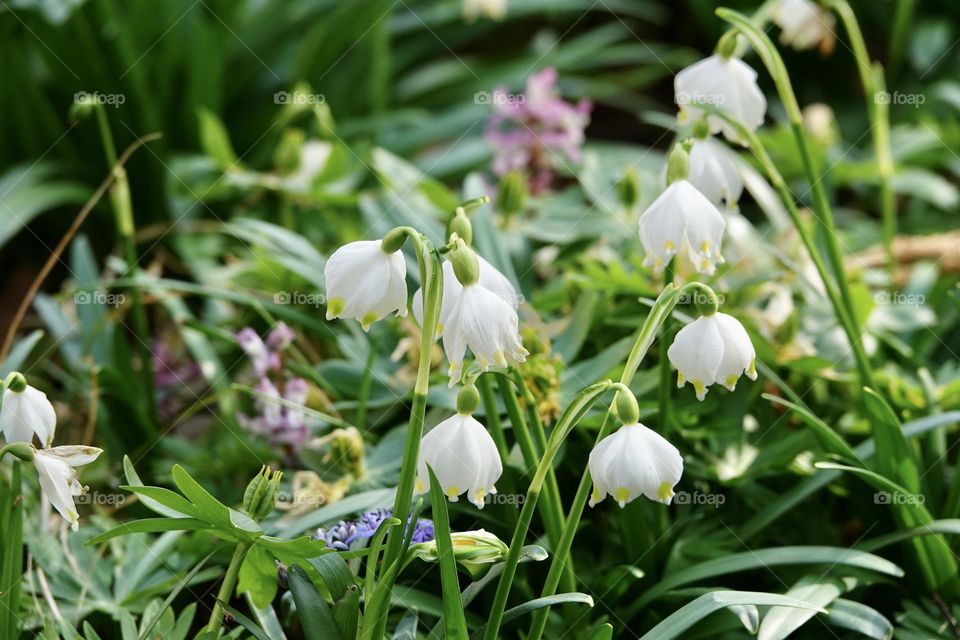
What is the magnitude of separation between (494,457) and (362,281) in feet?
0.72

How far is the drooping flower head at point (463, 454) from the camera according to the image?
1024mm

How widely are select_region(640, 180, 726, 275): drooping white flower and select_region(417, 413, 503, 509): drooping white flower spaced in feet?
0.97

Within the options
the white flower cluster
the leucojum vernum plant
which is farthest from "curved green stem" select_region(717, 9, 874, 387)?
A: the white flower cluster

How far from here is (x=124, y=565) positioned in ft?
4.82

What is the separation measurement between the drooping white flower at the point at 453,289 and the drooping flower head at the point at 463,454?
82mm

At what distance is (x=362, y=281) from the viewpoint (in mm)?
991

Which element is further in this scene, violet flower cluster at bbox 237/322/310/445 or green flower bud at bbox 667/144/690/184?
violet flower cluster at bbox 237/322/310/445

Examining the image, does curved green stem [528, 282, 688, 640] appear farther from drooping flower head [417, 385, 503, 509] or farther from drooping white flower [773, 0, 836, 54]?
drooping white flower [773, 0, 836, 54]

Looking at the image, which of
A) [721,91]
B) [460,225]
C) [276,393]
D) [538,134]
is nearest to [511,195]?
[538,134]

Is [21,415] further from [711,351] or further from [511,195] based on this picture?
[511,195]

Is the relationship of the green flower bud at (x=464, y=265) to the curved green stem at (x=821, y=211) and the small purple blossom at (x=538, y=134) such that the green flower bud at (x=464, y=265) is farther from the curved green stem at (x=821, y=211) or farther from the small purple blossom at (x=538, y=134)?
the small purple blossom at (x=538, y=134)

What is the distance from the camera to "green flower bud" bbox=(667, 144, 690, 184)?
1170 millimetres

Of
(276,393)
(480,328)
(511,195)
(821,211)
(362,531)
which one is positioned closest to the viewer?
(480,328)

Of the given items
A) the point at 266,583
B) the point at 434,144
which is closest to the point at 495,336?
the point at 266,583
